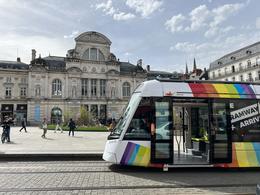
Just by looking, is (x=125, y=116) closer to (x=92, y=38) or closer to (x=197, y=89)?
(x=197, y=89)

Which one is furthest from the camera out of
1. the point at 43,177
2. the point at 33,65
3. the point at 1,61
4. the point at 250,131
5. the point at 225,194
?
the point at 1,61

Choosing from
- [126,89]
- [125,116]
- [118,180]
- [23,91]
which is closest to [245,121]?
[125,116]

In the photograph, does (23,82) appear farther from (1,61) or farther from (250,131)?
Answer: (250,131)

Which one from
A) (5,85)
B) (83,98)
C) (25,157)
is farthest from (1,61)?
(25,157)

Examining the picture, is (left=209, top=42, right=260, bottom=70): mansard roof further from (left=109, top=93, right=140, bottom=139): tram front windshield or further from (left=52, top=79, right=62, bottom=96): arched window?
(left=109, top=93, right=140, bottom=139): tram front windshield

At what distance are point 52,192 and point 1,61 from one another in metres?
68.1

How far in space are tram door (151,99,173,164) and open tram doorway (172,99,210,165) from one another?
0.28 m

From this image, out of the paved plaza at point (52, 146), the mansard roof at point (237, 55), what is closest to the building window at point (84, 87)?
the mansard roof at point (237, 55)

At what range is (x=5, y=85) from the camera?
205ft

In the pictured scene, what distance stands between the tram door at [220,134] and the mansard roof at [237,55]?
185 feet

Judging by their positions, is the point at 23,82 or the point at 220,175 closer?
the point at 220,175

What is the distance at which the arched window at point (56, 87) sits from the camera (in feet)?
208

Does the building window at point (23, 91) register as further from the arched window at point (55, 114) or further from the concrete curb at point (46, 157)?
the concrete curb at point (46, 157)

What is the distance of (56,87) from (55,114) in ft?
21.9
